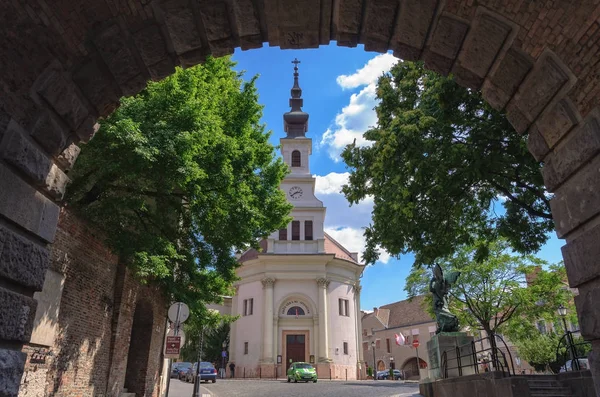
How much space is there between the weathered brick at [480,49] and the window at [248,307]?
4031cm

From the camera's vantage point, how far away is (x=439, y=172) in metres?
10.6

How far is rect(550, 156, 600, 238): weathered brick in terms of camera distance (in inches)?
154

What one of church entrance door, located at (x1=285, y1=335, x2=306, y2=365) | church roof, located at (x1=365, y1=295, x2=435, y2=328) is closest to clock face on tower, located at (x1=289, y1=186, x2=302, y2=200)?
church entrance door, located at (x1=285, y1=335, x2=306, y2=365)

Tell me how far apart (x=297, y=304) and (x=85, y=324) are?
3132 centimetres

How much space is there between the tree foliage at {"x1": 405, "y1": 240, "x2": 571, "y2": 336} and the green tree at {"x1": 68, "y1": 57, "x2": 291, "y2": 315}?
701 inches

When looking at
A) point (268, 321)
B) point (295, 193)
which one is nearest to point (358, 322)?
point (268, 321)

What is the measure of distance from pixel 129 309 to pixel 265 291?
28.1 metres

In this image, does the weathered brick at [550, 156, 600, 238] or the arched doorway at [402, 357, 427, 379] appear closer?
the weathered brick at [550, 156, 600, 238]

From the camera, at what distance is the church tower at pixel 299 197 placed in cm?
4384

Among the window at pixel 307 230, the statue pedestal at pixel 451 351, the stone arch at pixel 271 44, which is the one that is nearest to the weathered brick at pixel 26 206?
the stone arch at pixel 271 44

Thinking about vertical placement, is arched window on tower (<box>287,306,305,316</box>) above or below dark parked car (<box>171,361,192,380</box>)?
above

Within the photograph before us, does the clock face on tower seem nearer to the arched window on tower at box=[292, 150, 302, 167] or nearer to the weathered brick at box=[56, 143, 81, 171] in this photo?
the arched window on tower at box=[292, 150, 302, 167]

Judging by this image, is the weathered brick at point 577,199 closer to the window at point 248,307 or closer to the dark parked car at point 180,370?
the dark parked car at point 180,370

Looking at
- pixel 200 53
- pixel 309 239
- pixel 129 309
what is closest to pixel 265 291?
pixel 309 239
